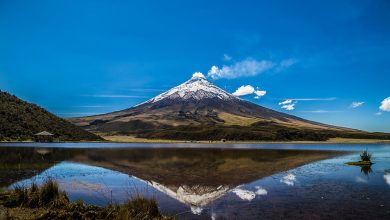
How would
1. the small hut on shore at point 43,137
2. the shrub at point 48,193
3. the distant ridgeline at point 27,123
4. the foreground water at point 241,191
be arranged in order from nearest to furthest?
the shrub at point 48,193 < the foreground water at point 241,191 < the small hut on shore at point 43,137 < the distant ridgeline at point 27,123

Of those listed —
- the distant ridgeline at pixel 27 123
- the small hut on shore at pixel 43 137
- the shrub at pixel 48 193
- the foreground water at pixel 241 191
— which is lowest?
the foreground water at pixel 241 191

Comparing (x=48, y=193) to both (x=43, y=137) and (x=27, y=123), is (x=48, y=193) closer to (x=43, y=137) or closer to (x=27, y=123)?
(x=43, y=137)

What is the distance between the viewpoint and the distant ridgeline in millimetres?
97119

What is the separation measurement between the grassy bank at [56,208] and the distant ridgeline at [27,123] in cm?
8532

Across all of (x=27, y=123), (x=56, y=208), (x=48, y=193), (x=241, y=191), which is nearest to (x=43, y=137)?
(x=27, y=123)

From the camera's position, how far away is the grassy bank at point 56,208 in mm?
12828

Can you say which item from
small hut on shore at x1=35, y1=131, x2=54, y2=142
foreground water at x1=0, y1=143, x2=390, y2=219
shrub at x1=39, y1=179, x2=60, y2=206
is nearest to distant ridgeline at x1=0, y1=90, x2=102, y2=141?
small hut on shore at x1=35, y1=131, x2=54, y2=142

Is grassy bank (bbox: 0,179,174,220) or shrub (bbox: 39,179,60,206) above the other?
Result: shrub (bbox: 39,179,60,206)

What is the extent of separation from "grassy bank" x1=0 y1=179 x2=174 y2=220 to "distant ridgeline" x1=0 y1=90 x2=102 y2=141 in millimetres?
85320

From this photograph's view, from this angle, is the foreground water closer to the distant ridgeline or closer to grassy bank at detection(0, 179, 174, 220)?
grassy bank at detection(0, 179, 174, 220)

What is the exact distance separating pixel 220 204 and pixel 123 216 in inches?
270

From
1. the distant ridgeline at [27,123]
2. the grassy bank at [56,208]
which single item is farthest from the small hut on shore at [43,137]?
the grassy bank at [56,208]

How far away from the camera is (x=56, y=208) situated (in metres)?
14.1

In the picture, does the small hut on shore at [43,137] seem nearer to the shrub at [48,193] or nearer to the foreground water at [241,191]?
the foreground water at [241,191]
